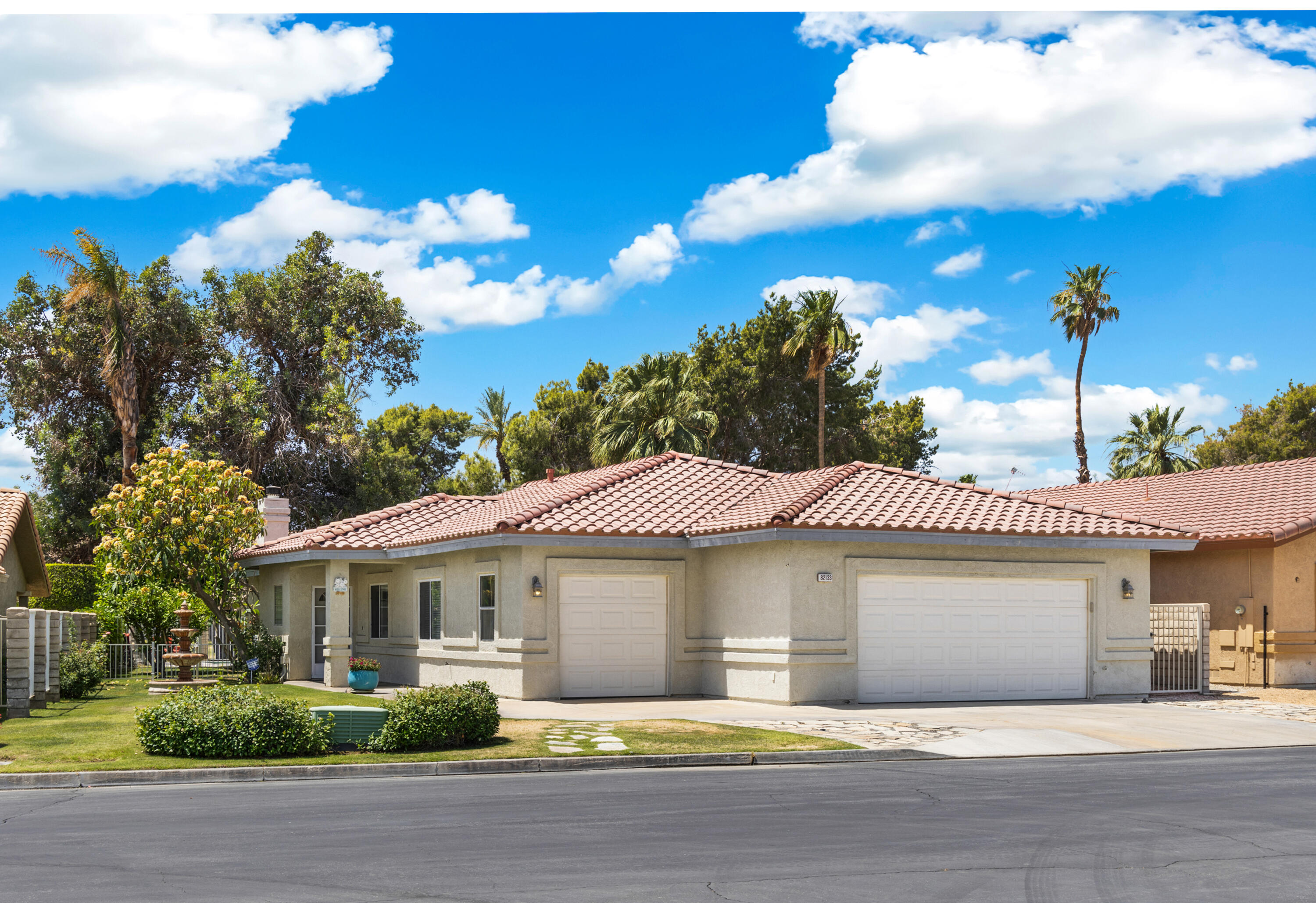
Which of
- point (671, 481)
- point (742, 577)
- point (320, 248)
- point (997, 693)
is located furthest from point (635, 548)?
point (320, 248)

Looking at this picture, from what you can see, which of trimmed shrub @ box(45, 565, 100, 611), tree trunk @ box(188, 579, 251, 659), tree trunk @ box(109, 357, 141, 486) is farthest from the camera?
tree trunk @ box(109, 357, 141, 486)

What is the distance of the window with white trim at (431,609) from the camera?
25.0 metres

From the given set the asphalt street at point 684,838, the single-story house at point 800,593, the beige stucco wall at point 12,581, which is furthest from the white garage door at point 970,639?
the beige stucco wall at point 12,581

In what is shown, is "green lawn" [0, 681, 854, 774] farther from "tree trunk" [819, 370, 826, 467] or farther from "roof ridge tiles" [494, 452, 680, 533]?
"tree trunk" [819, 370, 826, 467]

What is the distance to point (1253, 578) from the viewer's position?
83.7 feet

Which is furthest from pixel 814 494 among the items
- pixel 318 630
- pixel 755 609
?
pixel 318 630

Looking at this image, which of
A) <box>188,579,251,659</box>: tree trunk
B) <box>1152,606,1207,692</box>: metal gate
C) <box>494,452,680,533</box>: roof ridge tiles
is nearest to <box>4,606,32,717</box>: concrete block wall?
<box>494,452,680,533</box>: roof ridge tiles

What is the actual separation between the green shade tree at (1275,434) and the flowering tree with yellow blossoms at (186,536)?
43158mm

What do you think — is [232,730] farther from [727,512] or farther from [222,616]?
[222,616]

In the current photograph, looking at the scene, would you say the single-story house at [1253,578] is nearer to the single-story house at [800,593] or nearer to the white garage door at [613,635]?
the single-story house at [800,593]

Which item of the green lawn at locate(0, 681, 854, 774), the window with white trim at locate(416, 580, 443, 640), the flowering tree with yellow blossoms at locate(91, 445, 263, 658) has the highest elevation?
the flowering tree with yellow blossoms at locate(91, 445, 263, 658)

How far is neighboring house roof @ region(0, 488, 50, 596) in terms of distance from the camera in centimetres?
2614

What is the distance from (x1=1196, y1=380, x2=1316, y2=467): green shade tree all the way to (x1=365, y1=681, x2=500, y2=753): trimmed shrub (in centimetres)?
4801

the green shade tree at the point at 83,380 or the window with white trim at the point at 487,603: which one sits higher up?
the green shade tree at the point at 83,380
